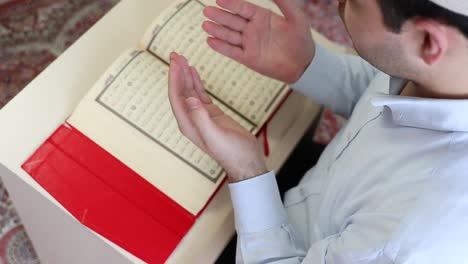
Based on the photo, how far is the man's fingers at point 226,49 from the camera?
0.83 metres

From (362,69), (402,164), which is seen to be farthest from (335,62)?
(402,164)

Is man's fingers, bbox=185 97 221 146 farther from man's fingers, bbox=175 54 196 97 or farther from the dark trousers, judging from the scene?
the dark trousers

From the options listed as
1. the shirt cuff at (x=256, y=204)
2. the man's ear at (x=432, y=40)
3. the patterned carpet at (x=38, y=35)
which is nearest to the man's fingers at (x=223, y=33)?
the shirt cuff at (x=256, y=204)

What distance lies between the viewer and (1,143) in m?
0.77

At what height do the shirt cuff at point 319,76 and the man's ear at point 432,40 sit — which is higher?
the man's ear at point 432,40

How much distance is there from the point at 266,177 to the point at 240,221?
0.07 metres

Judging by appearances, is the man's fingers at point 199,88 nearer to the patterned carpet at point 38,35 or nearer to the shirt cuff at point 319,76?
the shirt cuff at point 319,76

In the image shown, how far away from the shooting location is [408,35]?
594mm

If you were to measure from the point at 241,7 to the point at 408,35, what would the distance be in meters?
0.31

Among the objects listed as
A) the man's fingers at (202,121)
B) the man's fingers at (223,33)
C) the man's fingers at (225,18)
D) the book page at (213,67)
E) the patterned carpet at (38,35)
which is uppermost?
the man's fingers at (225,18)

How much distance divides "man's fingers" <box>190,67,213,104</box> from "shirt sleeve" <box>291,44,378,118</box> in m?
0.14

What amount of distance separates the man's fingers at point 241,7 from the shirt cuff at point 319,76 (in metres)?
0.11

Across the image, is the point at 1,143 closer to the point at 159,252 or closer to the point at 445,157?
the point at 159,252

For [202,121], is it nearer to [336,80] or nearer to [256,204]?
[256,204]
